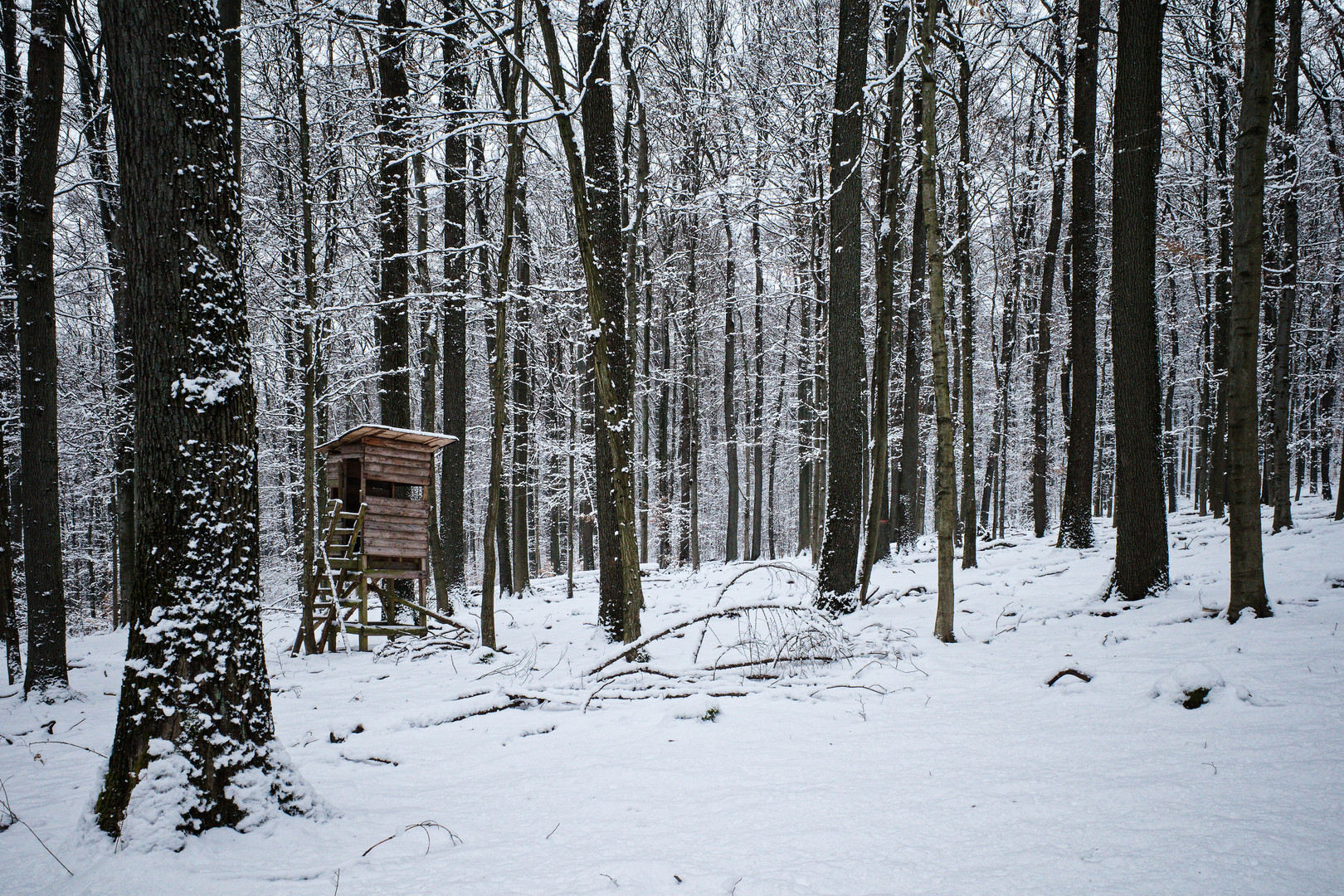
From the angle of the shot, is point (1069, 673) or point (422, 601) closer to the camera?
point (1069, 673)

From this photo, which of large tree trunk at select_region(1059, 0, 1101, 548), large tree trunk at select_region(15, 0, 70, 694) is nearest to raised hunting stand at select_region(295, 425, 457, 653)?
large tree trunk at select_region(15, 0, 70, 694)

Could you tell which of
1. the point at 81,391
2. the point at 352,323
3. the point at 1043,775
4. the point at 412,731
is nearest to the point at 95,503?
the point at 81,391

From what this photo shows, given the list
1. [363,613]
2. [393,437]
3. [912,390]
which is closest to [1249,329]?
[912,390]

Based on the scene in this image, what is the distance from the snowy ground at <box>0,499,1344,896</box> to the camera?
2061mm

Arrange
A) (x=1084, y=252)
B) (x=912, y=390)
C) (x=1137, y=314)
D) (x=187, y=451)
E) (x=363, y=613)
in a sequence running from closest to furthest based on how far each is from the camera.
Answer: (x=187, y=451) → (x=1137, y=314) → (x=363, y=613) → (x=1084, y=252) → (x=912, y=390)

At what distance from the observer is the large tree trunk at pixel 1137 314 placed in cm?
652

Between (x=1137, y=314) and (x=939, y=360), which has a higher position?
(x=1137, y=314)

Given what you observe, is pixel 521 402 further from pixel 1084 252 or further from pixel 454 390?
pixel 1084 252

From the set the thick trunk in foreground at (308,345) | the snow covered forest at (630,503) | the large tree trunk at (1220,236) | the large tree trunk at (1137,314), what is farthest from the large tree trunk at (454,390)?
the large tree trunk at (1220,236)

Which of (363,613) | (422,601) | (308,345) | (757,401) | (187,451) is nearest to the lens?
(187,451)

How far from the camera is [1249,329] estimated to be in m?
5.13

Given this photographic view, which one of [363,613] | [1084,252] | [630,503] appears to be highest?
[1084,252]

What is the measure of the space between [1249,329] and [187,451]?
7252 mm

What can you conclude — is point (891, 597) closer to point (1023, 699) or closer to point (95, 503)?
point (1023, 699)
